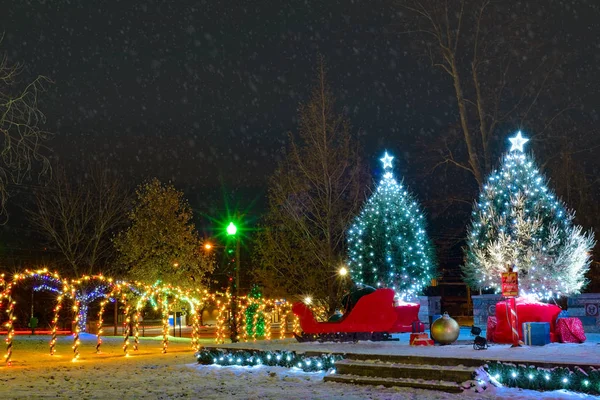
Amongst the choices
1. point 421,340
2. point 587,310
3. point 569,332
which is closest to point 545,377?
point 421,340

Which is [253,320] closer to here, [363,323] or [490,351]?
[363,323]

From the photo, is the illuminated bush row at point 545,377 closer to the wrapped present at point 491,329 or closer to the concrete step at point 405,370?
the concrete step at point 405,370

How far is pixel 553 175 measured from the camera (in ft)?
126

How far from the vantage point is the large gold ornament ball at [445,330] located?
16.3 metres

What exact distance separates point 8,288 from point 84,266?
65.6ft

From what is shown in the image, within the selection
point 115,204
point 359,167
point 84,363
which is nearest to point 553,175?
point 359,167

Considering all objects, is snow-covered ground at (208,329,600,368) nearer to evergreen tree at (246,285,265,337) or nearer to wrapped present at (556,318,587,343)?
wrapped present at (556,318,587,343)

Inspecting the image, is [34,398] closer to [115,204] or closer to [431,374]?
[431,374]

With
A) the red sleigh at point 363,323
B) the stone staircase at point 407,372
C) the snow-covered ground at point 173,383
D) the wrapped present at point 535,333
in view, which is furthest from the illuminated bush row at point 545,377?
the red sleigh at point 363,323

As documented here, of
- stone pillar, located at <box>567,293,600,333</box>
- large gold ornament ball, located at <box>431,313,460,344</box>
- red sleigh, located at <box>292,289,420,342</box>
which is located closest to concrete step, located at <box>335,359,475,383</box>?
large gold ornament ball, located at <box>431,313,460,344</box>

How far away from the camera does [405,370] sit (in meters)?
13.1

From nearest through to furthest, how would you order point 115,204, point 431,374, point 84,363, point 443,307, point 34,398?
point 34,398 < point 431,374 < point 84,363 < point 115,204 < point 443,307

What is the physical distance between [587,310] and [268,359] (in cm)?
1318

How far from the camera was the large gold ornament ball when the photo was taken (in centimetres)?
1633
